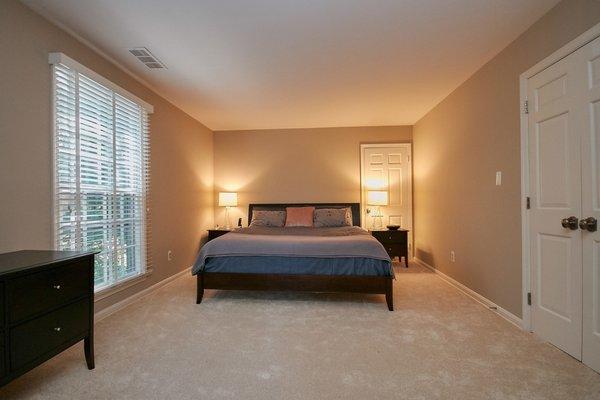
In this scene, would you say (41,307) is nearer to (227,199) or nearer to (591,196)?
(591,196)

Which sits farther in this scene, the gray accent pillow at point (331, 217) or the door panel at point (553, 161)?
the gray accent pillow at point (331, 217)

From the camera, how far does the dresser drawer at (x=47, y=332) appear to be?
1299mm

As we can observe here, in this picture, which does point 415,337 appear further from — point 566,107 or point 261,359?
point 566,107

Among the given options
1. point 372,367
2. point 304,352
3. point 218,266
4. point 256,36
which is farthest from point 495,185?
point 218,266

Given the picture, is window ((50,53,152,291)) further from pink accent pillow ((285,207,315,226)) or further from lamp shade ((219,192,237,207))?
pink accent pillow ((285,207,315,226))

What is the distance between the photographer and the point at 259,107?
3.96 m

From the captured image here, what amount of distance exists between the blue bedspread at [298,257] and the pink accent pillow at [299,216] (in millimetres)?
1488

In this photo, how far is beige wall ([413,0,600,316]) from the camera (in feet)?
6.90

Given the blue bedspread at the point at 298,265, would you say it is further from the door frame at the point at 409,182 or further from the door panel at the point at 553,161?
the door frame at the point at 409,182

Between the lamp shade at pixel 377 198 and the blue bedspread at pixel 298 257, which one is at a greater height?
the lamp shade at pixel 377 198

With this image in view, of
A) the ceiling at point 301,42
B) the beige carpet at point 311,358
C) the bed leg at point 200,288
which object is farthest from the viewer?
the bed leg at point 200,288

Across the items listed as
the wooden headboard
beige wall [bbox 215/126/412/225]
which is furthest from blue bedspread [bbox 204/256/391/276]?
beige wall [bbox 215/126/412/225]

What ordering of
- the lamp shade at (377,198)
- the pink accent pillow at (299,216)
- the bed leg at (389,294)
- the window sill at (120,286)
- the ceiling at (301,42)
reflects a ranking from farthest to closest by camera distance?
the lamp shade at (377,198), the pink accent pillow at (299,216), the bed leg at (389,294), the window sill at (120,286), the ceiling at (301,42)

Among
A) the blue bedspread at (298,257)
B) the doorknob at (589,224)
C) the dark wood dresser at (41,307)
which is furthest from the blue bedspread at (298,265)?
the doorknob at (589,224)
